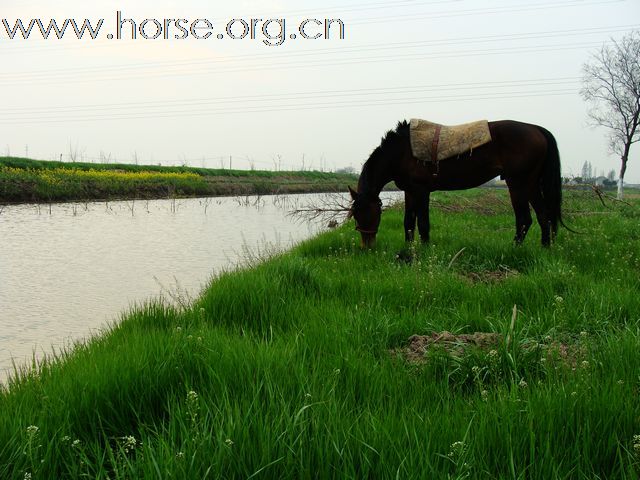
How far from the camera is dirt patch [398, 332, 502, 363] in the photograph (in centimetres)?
345

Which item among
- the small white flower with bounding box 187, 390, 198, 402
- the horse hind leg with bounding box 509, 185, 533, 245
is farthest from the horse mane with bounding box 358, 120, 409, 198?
the small white flower with bounding box 187, 390, 198, 402

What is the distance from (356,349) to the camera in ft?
11.6

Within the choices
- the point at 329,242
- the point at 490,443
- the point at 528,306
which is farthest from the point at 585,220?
the point at 490,443

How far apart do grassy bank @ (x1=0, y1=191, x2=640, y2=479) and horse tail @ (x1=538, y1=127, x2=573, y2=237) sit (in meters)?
3.03

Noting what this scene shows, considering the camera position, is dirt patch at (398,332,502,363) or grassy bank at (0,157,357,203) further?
grassy bank at (0,157,357,203)

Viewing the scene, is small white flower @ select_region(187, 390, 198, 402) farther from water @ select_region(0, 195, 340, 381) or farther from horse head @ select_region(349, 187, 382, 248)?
horse head @ select_region(349, 187, 382, 248)

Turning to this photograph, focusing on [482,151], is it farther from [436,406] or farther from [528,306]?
[436,406]

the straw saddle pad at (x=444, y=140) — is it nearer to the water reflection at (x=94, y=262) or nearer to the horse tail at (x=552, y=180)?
the horse tail at (x=552, y=180)

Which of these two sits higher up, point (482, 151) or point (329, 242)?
point (482, 151)

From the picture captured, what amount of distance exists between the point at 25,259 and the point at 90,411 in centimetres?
792

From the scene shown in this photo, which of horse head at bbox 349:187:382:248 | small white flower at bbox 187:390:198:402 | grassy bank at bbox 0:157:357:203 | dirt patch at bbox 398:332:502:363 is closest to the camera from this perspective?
small white flower at bbox 187:390:198:402

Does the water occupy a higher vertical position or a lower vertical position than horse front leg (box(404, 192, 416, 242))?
lower

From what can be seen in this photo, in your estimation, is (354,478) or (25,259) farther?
(25,259)

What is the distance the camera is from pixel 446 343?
3609mm
